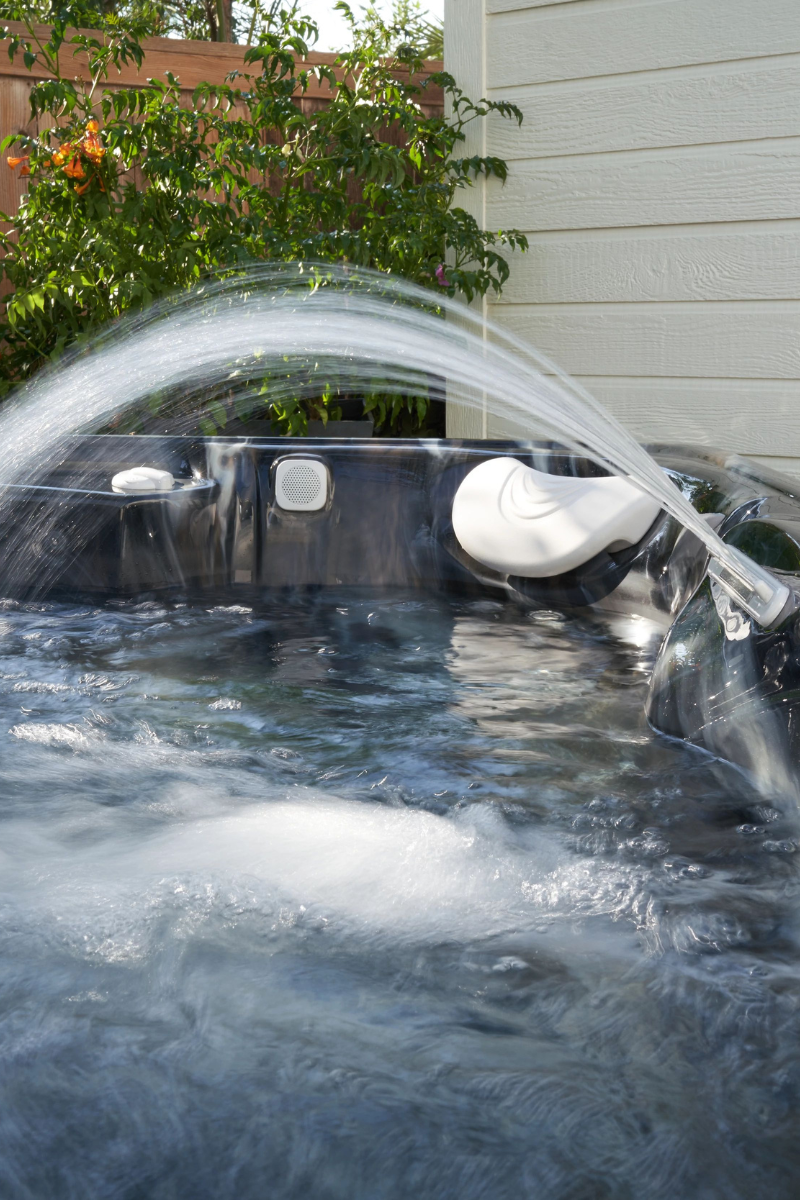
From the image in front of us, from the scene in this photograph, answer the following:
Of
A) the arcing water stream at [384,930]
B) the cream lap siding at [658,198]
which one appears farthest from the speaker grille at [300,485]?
the cream lap siding at [658,198]

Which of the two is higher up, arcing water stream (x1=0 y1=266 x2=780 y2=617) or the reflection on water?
arcing water stream (x1=0 y1=266 x2=780 y2=617)

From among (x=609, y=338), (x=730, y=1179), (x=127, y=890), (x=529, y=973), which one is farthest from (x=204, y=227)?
(x=730, y=1179)

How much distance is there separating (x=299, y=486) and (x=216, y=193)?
116 centimetres

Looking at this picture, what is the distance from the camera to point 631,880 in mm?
1109

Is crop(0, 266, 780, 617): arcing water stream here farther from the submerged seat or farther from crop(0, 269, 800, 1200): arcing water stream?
crop(0, 269, 800, 1200): arcing water stream

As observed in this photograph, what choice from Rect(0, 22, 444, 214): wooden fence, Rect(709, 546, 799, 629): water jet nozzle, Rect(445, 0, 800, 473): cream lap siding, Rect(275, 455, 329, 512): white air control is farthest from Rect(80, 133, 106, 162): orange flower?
Rect(709, 546, 799, 629): water jet nozzle

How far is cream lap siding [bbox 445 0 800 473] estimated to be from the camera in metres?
2.76

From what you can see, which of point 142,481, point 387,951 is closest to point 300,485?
point 142,481

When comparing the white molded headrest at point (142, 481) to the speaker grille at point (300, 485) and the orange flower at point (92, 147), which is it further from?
the orange flower at point (92, 147)

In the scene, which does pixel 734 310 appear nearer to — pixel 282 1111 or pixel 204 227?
pixel 204 227

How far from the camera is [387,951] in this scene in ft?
3.28

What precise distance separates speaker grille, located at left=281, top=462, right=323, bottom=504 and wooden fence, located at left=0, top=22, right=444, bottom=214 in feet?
5.61

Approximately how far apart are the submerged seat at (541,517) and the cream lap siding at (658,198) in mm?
904

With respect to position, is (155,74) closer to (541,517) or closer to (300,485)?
(300,485)
